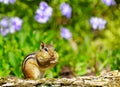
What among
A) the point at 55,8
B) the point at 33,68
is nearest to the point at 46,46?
the point at 33,68

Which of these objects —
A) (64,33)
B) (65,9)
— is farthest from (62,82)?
(65,9)

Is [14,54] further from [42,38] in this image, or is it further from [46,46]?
[46,46]

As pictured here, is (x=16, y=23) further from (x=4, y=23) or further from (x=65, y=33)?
(x=65, y=33)

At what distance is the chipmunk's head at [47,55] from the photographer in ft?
15.7

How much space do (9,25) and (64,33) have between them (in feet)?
3.27

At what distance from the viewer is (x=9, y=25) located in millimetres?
7441

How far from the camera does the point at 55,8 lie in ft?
27.2

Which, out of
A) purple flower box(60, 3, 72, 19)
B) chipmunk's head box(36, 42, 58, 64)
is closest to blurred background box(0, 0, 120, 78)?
purple flower box(60, 3, 72, 19)

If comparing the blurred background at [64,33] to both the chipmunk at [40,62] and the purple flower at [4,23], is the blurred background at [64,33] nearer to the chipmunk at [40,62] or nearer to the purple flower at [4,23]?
the purple flower at [4,23]

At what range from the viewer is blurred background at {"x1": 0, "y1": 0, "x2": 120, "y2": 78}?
21.4ft

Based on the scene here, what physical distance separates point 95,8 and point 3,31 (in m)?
2.05

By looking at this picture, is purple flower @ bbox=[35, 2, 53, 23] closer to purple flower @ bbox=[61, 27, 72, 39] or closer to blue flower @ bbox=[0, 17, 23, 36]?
blue flower @ bbox=[0, 17, 23, 36]

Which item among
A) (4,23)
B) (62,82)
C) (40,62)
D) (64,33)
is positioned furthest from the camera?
(64,33)

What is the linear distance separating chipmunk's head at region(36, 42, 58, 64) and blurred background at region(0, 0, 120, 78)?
3.56 feet
